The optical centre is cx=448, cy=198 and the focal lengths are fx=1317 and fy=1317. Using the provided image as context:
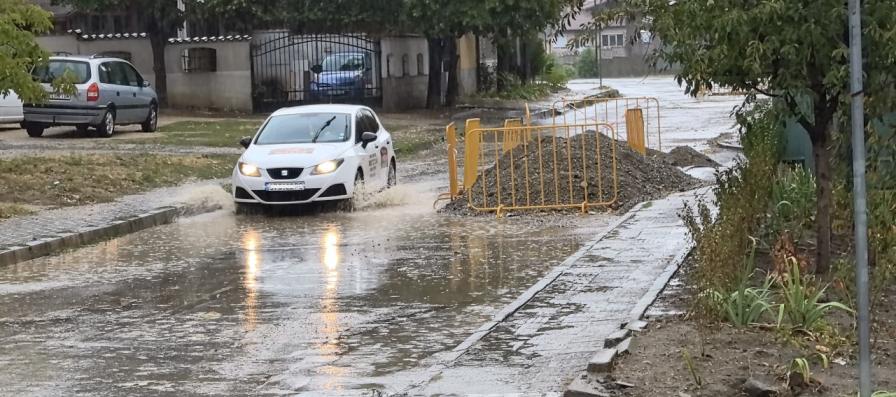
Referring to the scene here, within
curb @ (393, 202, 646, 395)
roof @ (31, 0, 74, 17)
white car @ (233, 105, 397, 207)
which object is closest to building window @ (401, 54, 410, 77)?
roof @ (31, 0, 74, 17)

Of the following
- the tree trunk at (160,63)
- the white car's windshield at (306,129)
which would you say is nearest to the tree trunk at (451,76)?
the tree trunk at (160,63)

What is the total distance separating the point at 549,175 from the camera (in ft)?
58.4

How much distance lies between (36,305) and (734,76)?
618 centimetres

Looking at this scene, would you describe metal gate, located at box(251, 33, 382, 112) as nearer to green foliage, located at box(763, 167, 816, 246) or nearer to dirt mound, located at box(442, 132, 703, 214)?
dirt mound, located at box(442, 132, 703, 214)

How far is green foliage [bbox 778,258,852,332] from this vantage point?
815 centimetres

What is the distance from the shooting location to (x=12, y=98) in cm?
2923

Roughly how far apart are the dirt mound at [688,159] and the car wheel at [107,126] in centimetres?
1244

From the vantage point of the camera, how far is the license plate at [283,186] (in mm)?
17750

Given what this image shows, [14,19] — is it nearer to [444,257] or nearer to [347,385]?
[444,257]

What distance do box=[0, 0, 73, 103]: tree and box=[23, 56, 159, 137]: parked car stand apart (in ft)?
26.6

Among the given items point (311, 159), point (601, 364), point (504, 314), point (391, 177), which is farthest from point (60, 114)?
point (601, 364)

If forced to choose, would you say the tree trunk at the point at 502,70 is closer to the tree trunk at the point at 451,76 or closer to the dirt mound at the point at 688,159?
the tree trunk at the point at 451,76

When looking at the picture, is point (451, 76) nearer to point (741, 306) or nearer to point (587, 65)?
point (741, 306)

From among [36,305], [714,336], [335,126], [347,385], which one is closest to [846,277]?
[714,336]
